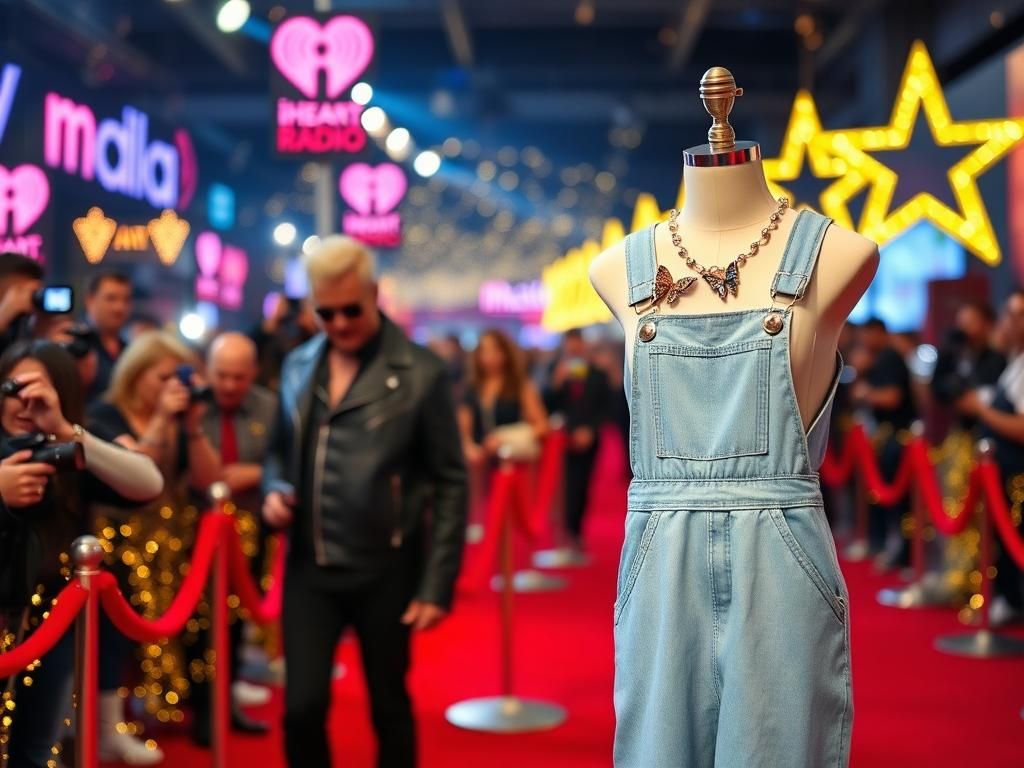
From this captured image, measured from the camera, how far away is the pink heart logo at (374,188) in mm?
11422

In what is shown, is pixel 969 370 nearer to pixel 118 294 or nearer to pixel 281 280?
pixel 118 294

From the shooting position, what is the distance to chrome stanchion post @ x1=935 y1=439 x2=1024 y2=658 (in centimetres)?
628

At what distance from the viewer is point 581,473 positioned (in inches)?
395

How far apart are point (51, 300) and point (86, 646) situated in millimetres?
1324

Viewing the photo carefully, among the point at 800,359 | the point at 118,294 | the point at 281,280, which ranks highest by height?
the point at 281,280

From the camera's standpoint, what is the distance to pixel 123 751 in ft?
15.6

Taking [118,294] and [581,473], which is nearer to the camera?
[118,294]

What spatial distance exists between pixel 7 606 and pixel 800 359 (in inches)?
76.6

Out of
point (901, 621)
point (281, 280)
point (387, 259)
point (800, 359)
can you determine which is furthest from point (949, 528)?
point (387, 259)

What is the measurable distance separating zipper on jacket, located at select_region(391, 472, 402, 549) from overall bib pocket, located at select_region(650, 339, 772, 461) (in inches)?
53.5

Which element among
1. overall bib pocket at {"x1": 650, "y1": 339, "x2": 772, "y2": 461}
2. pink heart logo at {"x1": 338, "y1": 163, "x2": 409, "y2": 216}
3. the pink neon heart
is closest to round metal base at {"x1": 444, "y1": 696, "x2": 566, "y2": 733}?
overall bib pocket at {"x1": 650, "y1": 339, "x2": 772, "y2": 461}

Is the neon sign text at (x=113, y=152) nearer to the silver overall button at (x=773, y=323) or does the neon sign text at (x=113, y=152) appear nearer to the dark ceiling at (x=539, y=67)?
the dark ceiling at (x=539, y=67)

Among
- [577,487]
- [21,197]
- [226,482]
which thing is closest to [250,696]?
[226,482]

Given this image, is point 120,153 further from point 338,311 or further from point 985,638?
point 985,638
